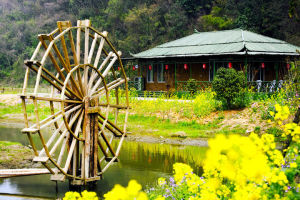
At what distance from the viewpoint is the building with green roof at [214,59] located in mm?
23047

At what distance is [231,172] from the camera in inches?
101

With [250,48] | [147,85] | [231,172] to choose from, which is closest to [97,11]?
[147,85]

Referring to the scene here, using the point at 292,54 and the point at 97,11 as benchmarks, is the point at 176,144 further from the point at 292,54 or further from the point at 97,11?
the point at 97,11

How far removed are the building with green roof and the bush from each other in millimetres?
3428

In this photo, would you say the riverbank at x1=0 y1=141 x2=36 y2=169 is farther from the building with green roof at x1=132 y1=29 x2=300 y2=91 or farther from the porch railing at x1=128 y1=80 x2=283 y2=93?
the building with green roof at x1=132 y1=29 x2=300 y2=91

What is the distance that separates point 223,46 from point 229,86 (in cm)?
724

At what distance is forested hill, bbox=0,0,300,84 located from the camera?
120 feet

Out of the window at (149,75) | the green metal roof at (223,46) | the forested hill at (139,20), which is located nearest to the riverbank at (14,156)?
the green metal roof at (223,46)

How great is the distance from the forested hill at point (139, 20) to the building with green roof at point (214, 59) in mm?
6520

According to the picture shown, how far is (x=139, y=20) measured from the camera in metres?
44.3

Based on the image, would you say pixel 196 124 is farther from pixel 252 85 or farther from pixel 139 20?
pixel 139 20

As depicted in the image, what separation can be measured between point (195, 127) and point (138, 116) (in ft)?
12.5

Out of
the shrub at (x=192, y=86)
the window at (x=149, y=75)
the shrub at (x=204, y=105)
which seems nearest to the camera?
the shrub at (x=204, y=105)

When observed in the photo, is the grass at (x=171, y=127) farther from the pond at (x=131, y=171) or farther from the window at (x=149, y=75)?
the window at (x=149, y=75)
